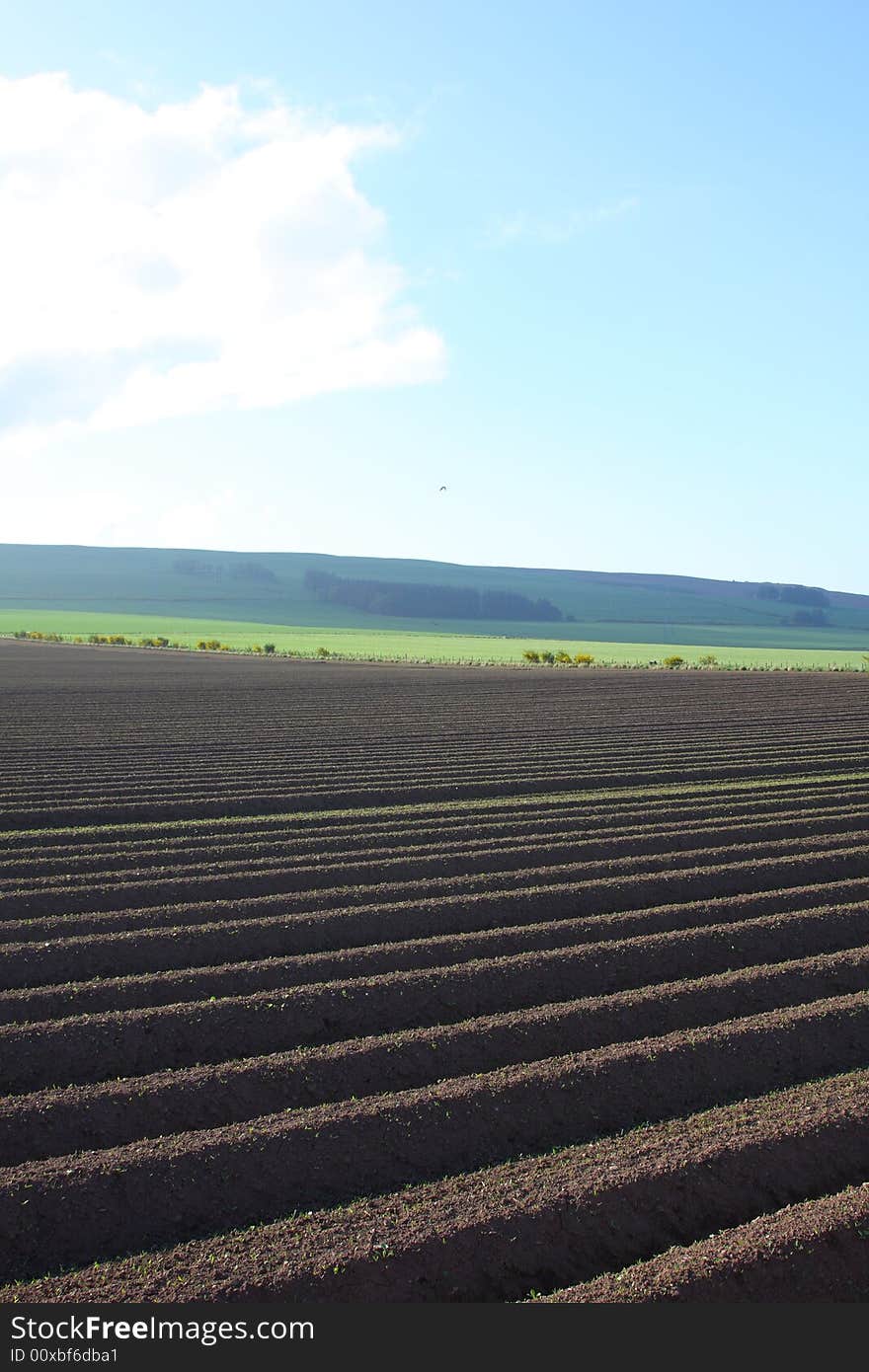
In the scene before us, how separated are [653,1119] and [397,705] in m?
18.9

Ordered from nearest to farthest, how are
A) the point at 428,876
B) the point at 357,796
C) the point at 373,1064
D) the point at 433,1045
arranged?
the point at 373,1064, the point at 433,1045, the point at 428,876, the point at 357,796

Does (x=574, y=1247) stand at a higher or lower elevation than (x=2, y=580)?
lower

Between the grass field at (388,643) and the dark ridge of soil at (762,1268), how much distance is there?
41493mm

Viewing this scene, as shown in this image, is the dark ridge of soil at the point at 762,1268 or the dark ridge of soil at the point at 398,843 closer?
the dark ridge of soil at the point at 762,1268

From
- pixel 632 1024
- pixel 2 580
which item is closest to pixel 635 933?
pixel 632 1024

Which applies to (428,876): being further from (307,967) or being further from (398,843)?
(307,967)

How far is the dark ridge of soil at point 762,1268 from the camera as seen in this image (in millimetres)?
3578

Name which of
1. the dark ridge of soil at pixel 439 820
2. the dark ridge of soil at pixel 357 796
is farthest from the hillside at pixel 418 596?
the dark ridge of soil at pixel 439 820

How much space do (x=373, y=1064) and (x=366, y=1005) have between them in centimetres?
68

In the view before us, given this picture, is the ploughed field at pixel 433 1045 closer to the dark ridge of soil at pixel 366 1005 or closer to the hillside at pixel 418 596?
the dark ridge of soil at pixel 366 1005

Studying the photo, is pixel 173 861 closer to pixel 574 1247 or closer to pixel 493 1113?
pixel 493 1113

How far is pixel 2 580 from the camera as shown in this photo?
110 metres

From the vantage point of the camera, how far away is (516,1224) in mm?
3891

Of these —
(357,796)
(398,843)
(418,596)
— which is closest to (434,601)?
(418,596)
